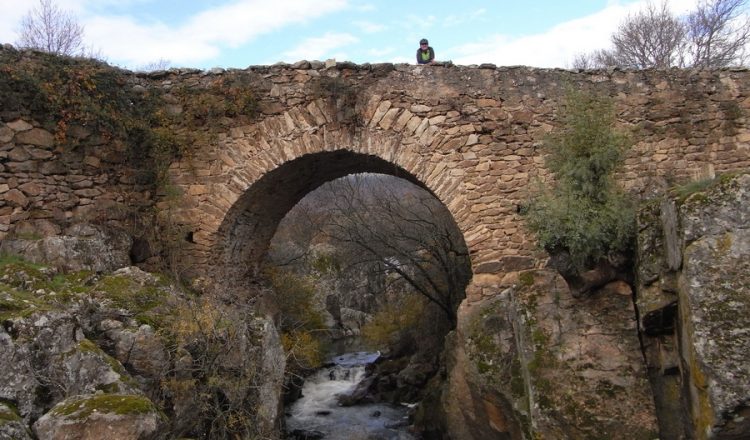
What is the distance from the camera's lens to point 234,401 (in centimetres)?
546

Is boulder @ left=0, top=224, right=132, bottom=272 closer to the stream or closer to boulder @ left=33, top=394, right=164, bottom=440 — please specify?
boulder @ left=33, top=394, right=164, bottom=440

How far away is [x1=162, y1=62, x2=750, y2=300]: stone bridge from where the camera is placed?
716 cm

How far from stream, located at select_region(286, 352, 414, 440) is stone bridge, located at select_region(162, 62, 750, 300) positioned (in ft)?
12.7

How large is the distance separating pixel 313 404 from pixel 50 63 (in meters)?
8.10

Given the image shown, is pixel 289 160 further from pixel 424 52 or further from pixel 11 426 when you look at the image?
pixel 11 426

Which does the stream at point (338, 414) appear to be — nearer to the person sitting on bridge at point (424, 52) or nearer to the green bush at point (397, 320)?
the green bush at point (397, 320)

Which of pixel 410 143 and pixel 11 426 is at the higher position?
pixel 410 143

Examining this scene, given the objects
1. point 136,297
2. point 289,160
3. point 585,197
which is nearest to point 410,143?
point 289,160

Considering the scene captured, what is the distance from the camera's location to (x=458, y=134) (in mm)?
7199

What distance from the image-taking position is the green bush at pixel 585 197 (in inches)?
195

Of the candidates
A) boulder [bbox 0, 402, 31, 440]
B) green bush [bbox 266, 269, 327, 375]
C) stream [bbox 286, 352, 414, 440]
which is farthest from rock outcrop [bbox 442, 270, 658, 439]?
green bush [bbox 266, 269, 327, 375]

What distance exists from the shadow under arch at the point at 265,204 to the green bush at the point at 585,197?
215cm

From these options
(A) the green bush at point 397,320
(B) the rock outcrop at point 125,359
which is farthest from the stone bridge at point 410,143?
(A) the green bush at point 397,320

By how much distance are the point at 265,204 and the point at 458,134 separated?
2.81 m
